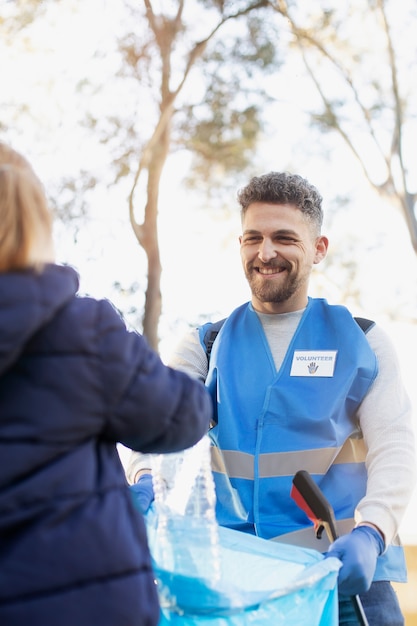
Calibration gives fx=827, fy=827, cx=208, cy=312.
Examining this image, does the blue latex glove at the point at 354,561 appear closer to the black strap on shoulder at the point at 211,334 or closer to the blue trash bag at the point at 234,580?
the blue trash bag at the point at 234,580

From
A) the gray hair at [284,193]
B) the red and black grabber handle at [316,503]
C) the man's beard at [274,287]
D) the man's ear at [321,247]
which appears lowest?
the red and black grabber handle at [316,503]

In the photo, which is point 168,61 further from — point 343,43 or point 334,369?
point 334,369

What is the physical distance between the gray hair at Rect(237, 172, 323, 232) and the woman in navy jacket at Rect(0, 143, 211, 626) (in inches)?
51.6

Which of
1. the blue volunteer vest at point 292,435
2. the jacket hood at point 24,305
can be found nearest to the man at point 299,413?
the blue volunteer vest at point 292,435

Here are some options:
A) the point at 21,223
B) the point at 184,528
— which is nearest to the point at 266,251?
the point at 184,528

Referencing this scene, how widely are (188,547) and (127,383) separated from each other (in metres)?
0.60

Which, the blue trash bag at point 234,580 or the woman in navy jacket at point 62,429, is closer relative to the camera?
the woman in navy jacket at point 62,429

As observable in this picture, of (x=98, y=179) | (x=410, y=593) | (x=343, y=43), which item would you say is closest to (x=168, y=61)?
(x=98, y=179)

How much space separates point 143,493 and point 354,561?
58cm

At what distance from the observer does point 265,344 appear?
268 centimetres

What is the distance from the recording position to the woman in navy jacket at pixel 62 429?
54.1 inches

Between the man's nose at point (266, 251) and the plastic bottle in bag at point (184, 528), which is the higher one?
the man's nose at point (266, 251)

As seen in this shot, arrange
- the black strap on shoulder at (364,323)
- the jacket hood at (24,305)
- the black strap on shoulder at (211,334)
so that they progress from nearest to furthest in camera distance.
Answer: the jacket hood at (24,305)
the black strap on shoulder at (364,323)
the black strap on shoulder at (211,334)

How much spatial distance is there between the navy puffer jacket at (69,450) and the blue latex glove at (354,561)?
0.61 m
